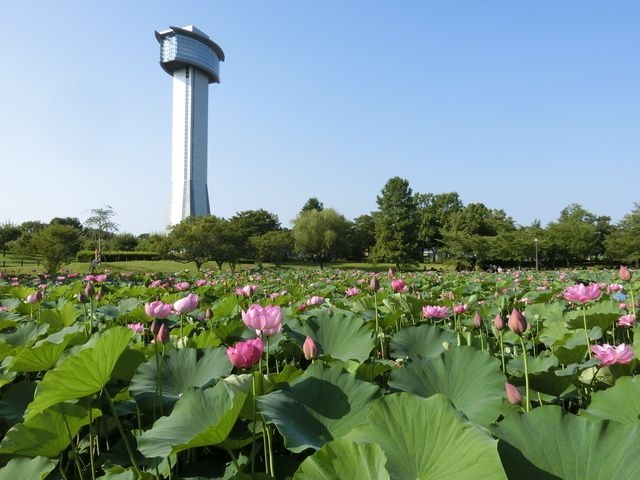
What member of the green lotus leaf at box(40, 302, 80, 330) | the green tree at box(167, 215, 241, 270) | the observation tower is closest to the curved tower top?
the observation tower

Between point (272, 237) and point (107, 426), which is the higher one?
point (272, 237)

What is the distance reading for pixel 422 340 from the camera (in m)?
1.61

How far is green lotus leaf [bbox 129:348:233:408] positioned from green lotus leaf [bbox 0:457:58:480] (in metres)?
0.25

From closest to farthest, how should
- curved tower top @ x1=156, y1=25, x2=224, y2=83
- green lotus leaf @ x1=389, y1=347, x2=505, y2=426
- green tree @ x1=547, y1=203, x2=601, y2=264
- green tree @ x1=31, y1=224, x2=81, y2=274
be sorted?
green lotus leaf @ x1=389, y1=347, x2=505, y2=426 → green tree @ x1=31, y1=224, x2=81, y2=274 → green tree @ x1=547, y1=203, x2=601, y2=264 → curved tower top @ x1=156, y1=25, x2=224, y2=83

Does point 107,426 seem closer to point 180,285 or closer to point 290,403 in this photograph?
point 290,403

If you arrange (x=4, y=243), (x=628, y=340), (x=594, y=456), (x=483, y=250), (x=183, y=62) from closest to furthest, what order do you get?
(x=594, y=456), (x=628, y=340), (x=483, y=250), (x=4, y=243), (x=183, y=62)

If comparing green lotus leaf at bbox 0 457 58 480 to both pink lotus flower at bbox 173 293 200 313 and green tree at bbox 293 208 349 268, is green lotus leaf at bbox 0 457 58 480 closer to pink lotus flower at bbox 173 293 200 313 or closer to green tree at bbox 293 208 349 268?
pink lotus flower at bbox 173 293 200 313

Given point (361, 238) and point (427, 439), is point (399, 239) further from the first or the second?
point (427, 439)

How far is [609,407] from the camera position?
891 mm

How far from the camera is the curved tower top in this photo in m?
53.8

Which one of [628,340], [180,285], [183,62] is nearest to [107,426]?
[628,340]

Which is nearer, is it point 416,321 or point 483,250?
point 416,321

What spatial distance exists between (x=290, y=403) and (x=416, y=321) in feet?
5.63

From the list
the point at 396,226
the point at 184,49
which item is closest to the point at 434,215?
the point at 396,226
